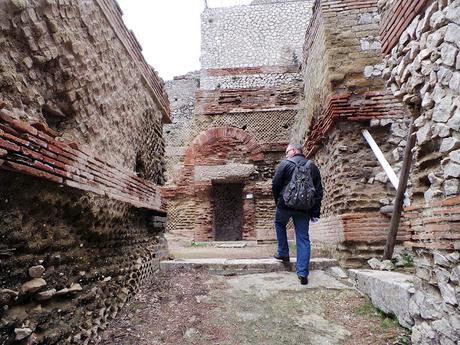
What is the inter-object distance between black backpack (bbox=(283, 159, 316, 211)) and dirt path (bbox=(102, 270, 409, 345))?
2.88 ft

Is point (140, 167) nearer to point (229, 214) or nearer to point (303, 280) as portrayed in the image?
point (303, 280)

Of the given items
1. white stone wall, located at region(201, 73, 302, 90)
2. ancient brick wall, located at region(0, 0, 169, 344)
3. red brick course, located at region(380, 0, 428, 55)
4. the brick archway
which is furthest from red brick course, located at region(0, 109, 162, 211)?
white stone wall, located at region(201, 73, 302, 90)

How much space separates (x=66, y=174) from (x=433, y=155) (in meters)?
2.30

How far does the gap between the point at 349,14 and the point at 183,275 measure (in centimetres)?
446

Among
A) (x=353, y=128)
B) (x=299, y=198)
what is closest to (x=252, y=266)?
(x=299, y=198)

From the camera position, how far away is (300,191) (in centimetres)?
359

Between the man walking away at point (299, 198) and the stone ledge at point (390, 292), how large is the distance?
649 millimetres

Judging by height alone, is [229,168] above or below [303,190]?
above

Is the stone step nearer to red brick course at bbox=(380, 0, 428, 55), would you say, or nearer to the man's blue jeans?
the man's blue jeans

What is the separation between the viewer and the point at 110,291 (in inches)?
111

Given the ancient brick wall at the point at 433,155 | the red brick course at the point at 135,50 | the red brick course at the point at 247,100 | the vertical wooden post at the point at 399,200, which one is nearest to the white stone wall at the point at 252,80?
the red brick course at the point at 247,100

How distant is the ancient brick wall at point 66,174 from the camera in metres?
1.73

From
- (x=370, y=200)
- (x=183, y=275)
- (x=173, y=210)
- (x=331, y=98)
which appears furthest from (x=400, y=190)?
(x=173, y=210)

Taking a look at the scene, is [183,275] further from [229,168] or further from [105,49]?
[229,168]
